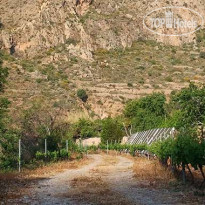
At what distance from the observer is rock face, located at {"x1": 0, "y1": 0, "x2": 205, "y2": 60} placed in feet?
271

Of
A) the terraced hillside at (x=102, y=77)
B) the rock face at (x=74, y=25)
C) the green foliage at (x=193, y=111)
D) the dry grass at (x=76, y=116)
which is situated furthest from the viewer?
the rock face at (x=74, y=25)

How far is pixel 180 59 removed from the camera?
280ft

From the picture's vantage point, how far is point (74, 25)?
286 feet

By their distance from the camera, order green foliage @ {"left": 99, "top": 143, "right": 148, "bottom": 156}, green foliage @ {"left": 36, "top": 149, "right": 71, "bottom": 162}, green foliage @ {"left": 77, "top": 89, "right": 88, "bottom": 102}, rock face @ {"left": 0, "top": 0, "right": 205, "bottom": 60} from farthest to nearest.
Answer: rock face @ {"left": 0, "top": 0, "right": 205, "bottom": 60} → green foliage @ {"left": 77, "top": 89, "right": 88, "bottom": 102} → green foliage @ {"left": 99, "top": 143, "right": 148, "bottom": 156} → green foliage @ {"left": 36, "top": 149, "right": 71, "bottom": 162}

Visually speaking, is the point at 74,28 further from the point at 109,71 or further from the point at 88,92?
Result: the point at 88,92

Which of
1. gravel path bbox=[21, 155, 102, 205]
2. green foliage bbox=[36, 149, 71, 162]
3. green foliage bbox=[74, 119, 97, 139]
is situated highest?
gravel path bbox=[21, 155, 102, 205]

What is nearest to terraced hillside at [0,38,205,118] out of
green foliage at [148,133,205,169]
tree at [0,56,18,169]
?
tree at [0,56,18,169]

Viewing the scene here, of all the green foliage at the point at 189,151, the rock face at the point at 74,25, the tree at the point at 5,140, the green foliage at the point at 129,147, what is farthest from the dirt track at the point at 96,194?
the rock face at the point at 74,25

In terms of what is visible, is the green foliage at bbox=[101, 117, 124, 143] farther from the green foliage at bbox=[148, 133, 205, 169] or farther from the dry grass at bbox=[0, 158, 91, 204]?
the green foliage at bbox=[148, 133, 205, 169]

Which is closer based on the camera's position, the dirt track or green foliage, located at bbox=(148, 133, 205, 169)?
the dirt track

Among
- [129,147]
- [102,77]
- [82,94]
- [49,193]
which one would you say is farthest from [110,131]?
[49,193]

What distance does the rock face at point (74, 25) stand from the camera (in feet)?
271

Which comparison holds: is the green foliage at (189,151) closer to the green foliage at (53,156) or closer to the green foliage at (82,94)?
the green foliage at (53,156)

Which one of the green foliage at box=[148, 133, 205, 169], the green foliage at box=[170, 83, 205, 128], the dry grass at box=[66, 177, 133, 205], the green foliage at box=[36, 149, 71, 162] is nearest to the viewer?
the dry grass at box=[66, 177, 133, 205]
